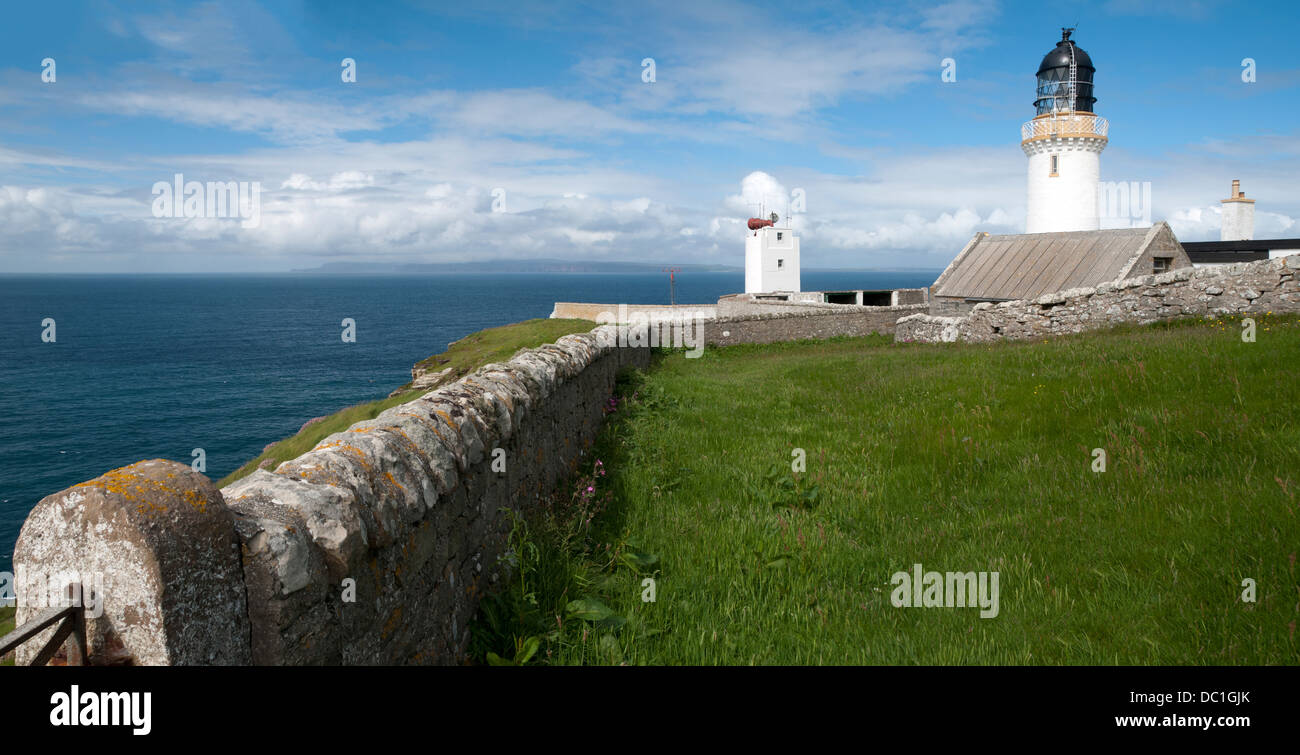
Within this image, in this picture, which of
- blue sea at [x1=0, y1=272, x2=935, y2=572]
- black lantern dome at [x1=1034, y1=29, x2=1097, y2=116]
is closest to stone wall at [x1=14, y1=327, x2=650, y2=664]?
blue sea at [x1=0, y1=272, x2=935, y2=572]

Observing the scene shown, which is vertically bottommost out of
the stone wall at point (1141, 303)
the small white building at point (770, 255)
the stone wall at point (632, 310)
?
the stone wall at point (1141, 303)

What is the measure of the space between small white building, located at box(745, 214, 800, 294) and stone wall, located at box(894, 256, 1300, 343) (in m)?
31.7

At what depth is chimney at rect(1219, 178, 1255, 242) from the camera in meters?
37.2

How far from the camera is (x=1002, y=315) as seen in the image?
20844 mm

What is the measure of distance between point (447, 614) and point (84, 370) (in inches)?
3126

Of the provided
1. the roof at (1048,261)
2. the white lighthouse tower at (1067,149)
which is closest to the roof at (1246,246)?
the white lighthouse tower at (1067,149)

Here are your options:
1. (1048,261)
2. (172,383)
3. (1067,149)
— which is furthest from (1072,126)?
(172,383)

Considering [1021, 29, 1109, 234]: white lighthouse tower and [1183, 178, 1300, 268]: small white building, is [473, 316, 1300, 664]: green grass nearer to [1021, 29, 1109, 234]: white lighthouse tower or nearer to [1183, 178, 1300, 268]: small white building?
[1183, 178, 1300, 268]: small white building

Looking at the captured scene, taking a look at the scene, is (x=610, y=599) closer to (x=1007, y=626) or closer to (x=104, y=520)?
(x=1007, y=626)

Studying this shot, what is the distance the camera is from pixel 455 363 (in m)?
34.1

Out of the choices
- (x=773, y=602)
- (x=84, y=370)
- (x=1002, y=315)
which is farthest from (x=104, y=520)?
(x=84, y=370)

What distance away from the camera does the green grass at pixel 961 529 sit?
4.37 metres

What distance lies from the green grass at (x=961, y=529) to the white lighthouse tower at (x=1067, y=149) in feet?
98.0

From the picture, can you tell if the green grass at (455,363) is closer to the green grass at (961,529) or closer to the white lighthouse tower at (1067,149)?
the green grass at (961,529)
